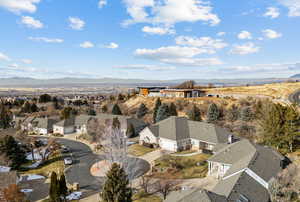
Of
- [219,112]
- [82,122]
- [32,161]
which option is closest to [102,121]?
[82,122]

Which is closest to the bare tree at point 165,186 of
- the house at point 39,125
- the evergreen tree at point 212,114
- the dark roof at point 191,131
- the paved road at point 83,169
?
the paved road at point 83,169

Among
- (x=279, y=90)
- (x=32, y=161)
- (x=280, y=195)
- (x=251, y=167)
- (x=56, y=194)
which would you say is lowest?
(x=32, y=161)

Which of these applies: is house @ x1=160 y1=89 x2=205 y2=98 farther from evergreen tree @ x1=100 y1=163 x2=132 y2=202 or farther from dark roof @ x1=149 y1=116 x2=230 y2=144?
evergreen tree @ x1=100 y1=163 x2=132 y2=202

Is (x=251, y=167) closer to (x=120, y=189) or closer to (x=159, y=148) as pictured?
(x=120, y=189)

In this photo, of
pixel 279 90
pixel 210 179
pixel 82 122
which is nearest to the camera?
pixel 210 179

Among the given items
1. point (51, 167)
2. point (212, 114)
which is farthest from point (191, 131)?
point (51, 167)

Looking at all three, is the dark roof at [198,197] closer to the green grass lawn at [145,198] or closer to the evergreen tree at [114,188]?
the evergreen tree at [114,188]

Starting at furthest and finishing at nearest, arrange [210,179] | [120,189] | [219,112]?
[219,112] < [210,179] < [120,189]

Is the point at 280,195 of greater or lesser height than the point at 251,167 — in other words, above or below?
below
